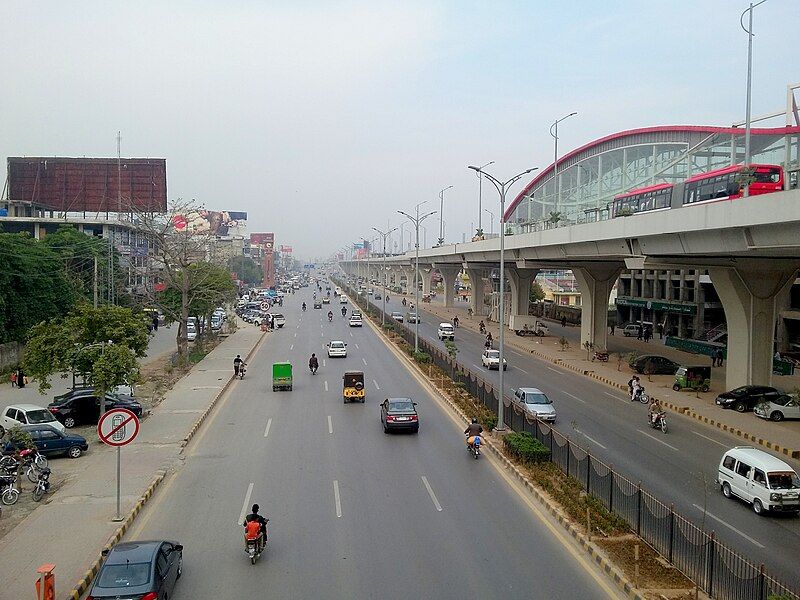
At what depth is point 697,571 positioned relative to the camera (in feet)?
35.6

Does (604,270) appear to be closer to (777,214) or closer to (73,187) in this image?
(777,214)

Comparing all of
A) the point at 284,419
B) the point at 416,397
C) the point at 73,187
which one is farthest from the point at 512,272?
the point at 73,187

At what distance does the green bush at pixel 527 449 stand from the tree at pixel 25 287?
1170 inches

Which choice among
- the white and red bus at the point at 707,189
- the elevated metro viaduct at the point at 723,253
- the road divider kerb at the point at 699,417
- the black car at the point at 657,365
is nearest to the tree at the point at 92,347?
the elevated metro viaduct at the point at 723,253

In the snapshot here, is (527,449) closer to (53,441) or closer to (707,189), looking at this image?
(53,441)

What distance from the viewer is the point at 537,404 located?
2506 cm

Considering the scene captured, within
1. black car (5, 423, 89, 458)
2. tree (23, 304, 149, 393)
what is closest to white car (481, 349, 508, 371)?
tree (23, 304, 149, 393)

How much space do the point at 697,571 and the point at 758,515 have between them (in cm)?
502

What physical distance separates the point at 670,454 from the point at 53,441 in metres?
17.3

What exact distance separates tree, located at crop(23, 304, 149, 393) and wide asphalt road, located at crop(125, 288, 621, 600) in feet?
11.5

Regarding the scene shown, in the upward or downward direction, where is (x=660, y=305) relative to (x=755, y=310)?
downward

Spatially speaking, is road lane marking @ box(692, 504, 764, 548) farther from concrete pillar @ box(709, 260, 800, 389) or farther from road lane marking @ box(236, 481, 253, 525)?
concrete pillar @ box(709, 260, 800, 389)

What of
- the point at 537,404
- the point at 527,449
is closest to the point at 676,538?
the point at 527,449

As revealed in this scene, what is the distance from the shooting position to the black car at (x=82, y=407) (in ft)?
76.0
